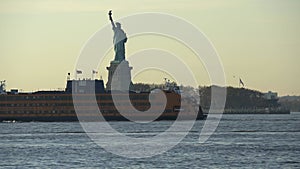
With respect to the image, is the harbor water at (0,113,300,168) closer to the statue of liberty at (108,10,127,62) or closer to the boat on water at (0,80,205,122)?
the boat on water at (0,80,205,122)

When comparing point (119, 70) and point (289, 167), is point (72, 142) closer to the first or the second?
point (289, 167)

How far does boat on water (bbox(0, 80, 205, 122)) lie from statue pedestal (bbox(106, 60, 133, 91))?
69.4 feet

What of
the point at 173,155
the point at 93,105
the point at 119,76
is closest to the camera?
the point at 173,155

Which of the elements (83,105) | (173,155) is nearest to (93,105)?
(83,105)

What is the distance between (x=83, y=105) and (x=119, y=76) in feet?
90.4

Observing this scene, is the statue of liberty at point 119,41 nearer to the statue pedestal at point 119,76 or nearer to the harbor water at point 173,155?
the statue pedestal at point 119,76

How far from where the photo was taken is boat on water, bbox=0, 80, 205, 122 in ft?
494

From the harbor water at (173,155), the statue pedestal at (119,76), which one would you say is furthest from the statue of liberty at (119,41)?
the harbor water at (173,155)

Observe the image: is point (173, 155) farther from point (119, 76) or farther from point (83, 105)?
point (119, 76)

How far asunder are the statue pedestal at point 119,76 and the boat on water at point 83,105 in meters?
21.1

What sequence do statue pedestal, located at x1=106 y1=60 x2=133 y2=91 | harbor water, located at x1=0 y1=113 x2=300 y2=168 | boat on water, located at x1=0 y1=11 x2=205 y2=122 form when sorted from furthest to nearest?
statue pedestal, located at x1=106 y1=60 x2=133 y2=91
boat on water, located at x1=0 y1=11 x2=205 y2=122
harbor water, located at x1=0 y1=113 x2=300 y2=168

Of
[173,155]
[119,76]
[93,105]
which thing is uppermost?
[119,76]

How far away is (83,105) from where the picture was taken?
153 m

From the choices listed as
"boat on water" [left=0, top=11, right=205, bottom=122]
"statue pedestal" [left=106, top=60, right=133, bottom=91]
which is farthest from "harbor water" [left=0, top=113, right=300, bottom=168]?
"statue pedestal" [left=106, top=60, right=133, bottom=91]
